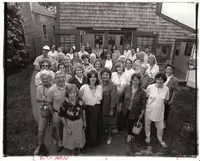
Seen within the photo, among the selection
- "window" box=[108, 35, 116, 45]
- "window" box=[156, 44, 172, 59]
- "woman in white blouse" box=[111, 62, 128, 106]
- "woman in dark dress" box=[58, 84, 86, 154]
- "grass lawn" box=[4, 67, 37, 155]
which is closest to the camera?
"woman in dark dress" box=[58, 84, 86, 154]

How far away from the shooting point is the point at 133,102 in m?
3.05

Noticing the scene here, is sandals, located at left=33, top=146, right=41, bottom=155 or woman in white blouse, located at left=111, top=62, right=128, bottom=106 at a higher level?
woman in white blouse, located at left=111, top=62, right=128, bottom=106

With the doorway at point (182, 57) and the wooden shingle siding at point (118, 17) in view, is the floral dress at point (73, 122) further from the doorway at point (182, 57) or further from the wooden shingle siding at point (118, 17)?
the doorway at point (182, 57)

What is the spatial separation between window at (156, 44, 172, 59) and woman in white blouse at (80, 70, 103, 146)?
7210 millimetres

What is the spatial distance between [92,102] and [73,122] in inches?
20.9

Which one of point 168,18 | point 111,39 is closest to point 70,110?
point 168,18

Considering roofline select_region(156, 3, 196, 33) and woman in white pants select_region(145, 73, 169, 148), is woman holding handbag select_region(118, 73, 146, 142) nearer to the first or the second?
woman in white pants select_region(145, 73, 169, 148)

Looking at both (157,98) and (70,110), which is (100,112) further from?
(157,98)

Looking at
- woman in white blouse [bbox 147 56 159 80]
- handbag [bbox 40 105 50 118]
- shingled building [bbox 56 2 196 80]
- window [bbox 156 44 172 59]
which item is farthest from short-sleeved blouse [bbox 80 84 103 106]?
window [bbox 156 44 172 59]

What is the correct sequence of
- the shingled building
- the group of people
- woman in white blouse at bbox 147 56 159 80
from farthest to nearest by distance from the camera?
the shingled building, woman in white blouse at bbox 147 56 159 80, the group of people

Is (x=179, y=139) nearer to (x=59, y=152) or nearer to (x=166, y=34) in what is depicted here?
(x=59, y=152)

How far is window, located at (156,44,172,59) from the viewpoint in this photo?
8820mm

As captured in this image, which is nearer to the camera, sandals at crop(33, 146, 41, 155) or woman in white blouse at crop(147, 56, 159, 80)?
sandals at crop(33, 146, 41, 155)

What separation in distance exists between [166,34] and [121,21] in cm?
294
